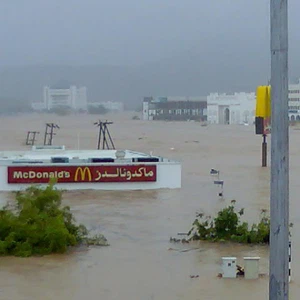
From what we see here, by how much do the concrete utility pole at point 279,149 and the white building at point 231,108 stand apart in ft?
402

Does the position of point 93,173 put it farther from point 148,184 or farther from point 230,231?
point 230,231

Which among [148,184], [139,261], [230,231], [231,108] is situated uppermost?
[231,108]

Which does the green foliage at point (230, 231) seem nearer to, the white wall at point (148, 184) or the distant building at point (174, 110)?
the white wall at point (148, 184)

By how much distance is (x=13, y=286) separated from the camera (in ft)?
37.0

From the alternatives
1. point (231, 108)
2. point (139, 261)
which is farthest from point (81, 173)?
point (231, 108)

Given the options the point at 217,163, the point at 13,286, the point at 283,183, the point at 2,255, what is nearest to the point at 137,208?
the point at 2,255

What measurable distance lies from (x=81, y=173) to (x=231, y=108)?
114 m

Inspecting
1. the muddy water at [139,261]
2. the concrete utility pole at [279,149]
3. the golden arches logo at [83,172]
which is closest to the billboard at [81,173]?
the golden arches logo at [83,172]

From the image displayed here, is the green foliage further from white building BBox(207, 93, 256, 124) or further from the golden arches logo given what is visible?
white building BBox(207, 93, 256, 124)

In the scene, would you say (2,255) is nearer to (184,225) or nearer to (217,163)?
(184,225)

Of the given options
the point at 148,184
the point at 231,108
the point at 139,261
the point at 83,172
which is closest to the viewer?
the point at 139,261

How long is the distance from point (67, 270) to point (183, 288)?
2.37 meters

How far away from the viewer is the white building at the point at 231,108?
130625mm

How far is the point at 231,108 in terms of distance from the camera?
444 ft
